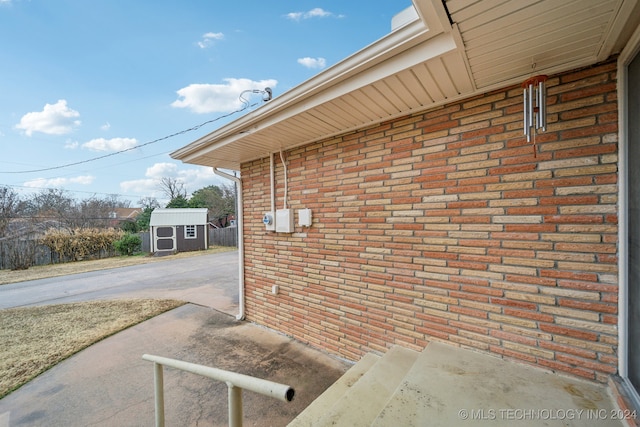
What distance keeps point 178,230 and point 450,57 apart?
1783cm

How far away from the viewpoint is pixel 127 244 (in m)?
14.9

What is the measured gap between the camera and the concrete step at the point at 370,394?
66.3 inches

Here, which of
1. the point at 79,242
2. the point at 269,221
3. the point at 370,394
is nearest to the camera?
the point at 370,394

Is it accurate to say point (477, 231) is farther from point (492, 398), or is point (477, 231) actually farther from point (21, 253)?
point (21, 253)

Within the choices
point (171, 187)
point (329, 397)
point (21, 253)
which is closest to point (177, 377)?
point (329, 397)

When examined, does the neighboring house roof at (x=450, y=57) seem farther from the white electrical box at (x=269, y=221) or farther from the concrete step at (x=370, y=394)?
the concrete step at (x=370, y=394)

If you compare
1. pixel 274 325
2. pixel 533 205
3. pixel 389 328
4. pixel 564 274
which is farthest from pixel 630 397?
pixel 274 325

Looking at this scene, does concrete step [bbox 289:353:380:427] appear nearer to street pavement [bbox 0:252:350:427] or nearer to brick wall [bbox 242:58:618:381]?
brick wall [bbox 242:58:618:381]

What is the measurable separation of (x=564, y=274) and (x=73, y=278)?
1336 centimetres

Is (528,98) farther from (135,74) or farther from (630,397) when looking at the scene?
(135,74)

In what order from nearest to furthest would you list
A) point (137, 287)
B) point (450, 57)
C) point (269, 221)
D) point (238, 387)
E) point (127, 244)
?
point (238, 387)
point (450, 57)
point (269, 221)
point (137, 287)
point (127, 244)

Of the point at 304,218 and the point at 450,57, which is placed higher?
the point at 450,57

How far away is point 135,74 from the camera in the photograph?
27.8 ft

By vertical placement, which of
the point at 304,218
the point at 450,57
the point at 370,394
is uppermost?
the point at 450,57
